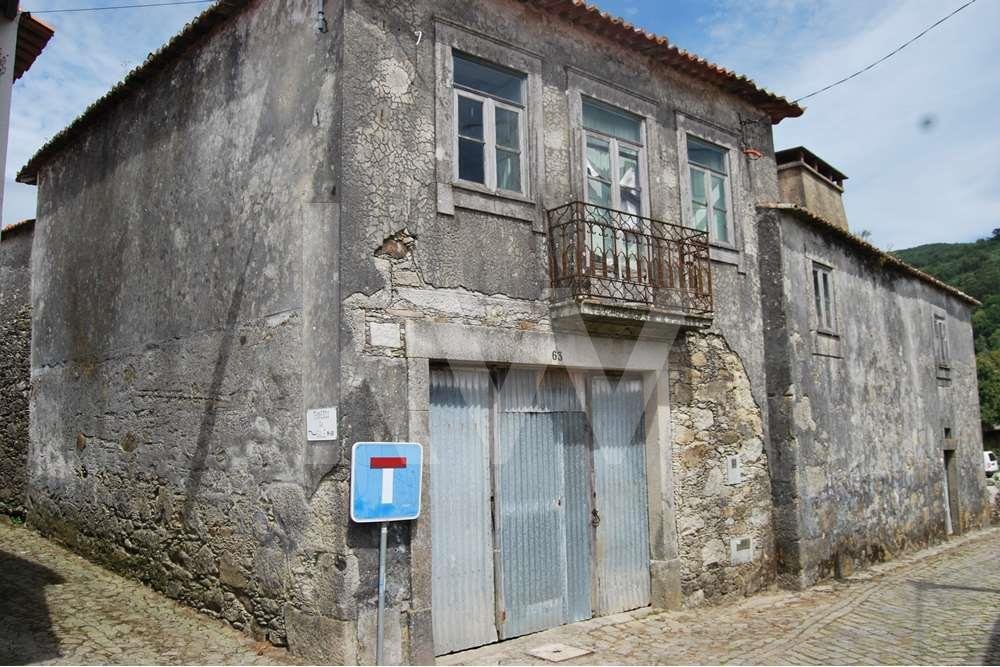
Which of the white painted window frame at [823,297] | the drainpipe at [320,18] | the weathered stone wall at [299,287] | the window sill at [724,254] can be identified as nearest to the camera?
the weathered stone wall at [299,287]

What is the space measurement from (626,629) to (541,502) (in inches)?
55.8

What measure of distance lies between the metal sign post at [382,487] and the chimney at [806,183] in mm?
8644

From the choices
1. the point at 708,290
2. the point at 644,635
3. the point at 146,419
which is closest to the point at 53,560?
the point at 146,419

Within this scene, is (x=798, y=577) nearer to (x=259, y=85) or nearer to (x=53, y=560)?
(x=259, y=85)

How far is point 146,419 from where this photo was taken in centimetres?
870

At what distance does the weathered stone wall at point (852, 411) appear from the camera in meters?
10.1

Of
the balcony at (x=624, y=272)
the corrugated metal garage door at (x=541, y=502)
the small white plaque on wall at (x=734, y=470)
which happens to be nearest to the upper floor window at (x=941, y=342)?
the small white plaque on wall at (x=734, y=470)

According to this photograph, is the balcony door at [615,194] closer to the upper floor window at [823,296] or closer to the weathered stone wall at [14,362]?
the upper floor window at [823,296]

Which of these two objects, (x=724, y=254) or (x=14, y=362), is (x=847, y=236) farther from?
(x=14, y=362)

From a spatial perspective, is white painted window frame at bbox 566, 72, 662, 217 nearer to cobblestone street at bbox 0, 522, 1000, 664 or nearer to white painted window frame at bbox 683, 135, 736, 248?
white painted window frame at bbox 683, 135, 736, 248

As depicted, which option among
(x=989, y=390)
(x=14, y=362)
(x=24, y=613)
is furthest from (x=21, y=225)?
(x=989, y=390)

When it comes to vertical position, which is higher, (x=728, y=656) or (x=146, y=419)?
(x=146, y=419)

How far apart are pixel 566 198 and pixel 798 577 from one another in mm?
5186

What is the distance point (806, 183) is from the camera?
13211 mm
